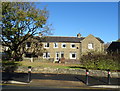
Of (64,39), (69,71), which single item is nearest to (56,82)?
(69,71)

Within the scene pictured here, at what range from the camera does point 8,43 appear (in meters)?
28.9

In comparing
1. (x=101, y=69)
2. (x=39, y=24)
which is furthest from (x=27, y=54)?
(x=101, y=69)

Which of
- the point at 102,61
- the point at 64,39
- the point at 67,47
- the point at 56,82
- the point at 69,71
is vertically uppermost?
the point at 64,39

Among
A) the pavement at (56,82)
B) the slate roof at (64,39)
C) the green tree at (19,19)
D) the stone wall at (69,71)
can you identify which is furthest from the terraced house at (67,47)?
the pavement at (56,82)

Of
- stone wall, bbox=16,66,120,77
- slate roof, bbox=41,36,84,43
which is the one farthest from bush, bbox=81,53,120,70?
slate roof, bbox=41,36,84,43

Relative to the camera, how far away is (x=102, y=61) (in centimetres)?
1698

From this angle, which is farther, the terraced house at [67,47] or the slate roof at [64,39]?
the slate roof at [64,39]

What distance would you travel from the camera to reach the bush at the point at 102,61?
16.7m

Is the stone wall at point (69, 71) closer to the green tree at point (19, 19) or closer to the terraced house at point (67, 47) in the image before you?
the green tree at point (19, 19)

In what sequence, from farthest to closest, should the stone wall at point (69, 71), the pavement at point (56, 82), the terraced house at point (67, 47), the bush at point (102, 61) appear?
the terraced house at point (67, 47) → the bush at point (102, 61) → the stone wall at point (69, 71) → the pavement at point (56, 82)

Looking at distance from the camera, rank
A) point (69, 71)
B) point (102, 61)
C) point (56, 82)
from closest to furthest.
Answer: point (56, 82) < point (69, 71) < point (102, 61)

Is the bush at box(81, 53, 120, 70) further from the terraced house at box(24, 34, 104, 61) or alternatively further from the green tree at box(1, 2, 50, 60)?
the terraced house at box(24, 34, 104, 61)

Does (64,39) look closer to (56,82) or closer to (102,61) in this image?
(102,61)

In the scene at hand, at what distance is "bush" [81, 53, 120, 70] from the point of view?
54.7ft
